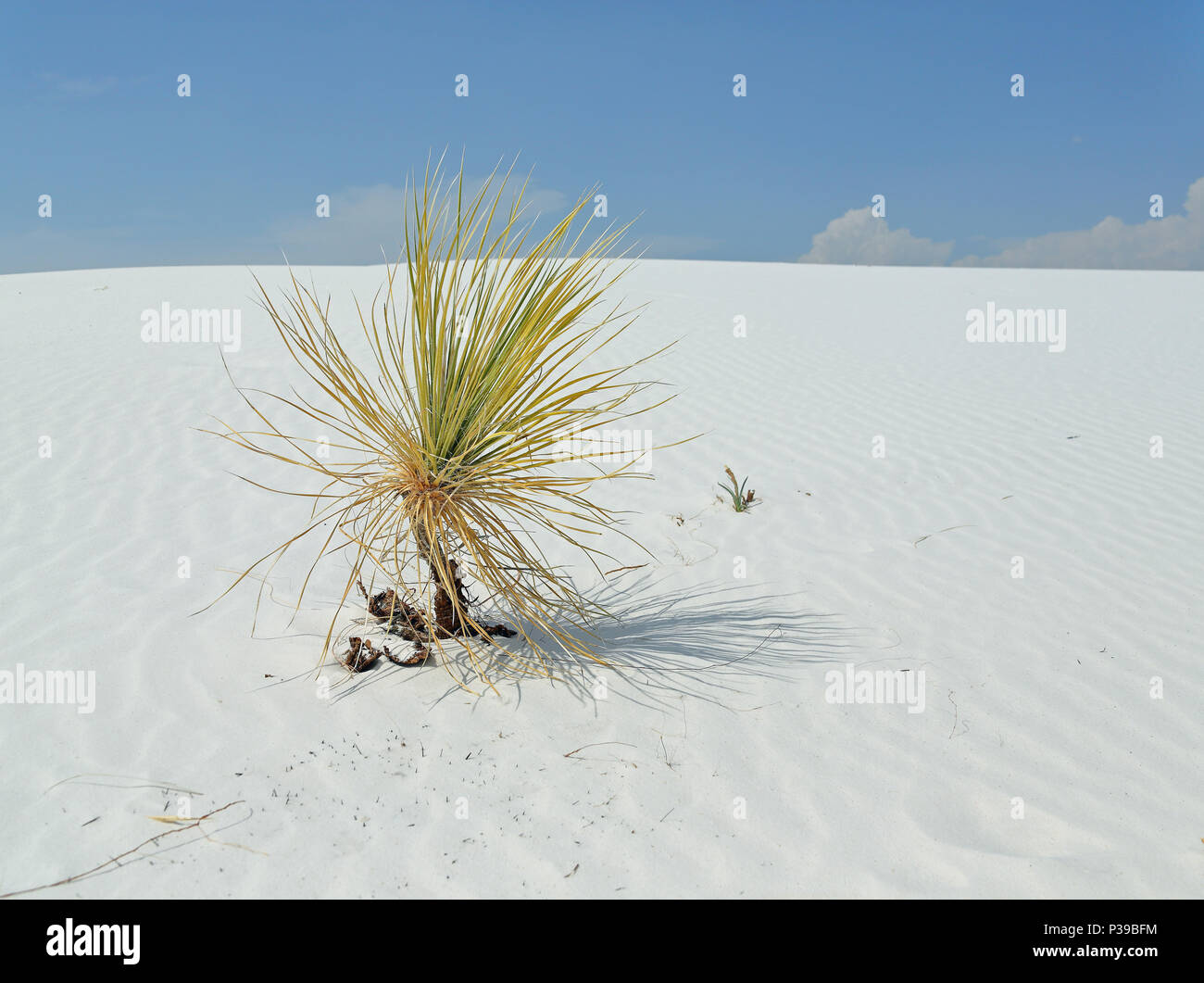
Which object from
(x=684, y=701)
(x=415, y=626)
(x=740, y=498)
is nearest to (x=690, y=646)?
(x=684, y=701)

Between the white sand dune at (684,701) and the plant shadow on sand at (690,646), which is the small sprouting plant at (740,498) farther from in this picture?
the plant shadow on sand at (690,646)

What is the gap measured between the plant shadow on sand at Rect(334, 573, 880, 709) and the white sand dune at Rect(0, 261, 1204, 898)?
20 mm

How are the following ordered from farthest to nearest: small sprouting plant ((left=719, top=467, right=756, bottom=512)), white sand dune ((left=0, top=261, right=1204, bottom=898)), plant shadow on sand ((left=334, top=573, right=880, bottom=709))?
1. small sprouting plant ((left=719, top=467, right=756, bottom=512))
2. plant shadow on sand ((left=334, top=573, right=880, bottom=709))
3. white sand dune ((left=0, top=261, right=1204, bottom=898))

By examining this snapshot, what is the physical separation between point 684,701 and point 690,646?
18.5 inches

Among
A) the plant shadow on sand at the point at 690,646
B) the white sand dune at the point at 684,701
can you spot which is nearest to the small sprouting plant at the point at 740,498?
the white sand dune at the point at 684,701

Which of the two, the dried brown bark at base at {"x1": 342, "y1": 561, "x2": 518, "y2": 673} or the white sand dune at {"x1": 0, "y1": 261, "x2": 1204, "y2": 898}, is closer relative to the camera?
the white sand dune at {"x1": 0, "y1": 261, "x2": 1204, "y2": 898}

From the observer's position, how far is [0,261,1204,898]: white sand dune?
6.37ft

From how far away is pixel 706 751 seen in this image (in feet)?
7.82

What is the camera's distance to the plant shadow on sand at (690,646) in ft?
8.94

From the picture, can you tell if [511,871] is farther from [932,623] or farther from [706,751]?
[932,623]

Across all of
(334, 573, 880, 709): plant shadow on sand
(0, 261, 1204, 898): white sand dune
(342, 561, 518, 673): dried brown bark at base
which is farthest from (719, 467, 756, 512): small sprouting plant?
(342, 561, 518, 673): dried brown bark at base

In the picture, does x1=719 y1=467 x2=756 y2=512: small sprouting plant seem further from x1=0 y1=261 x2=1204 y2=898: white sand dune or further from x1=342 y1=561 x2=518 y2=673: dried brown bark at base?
x1=342 y1=561 x2=518 y2=673: dried brown bark at base
